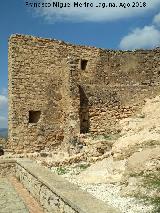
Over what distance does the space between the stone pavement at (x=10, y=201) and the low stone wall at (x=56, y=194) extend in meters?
0.33

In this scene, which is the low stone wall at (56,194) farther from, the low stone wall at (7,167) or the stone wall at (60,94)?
the stone wall at (60,94)

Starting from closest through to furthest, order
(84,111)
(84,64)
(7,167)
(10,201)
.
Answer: (10,201), (7,167), (84,111), (84,64)

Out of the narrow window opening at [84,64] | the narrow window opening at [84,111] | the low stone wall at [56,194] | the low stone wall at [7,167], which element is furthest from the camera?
the narrow window opening at [84,64]

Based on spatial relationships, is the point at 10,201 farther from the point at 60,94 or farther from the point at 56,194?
the point at 60,94

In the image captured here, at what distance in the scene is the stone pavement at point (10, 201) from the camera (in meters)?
7.77

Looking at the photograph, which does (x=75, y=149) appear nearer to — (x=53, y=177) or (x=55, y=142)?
(x=55, y=142)

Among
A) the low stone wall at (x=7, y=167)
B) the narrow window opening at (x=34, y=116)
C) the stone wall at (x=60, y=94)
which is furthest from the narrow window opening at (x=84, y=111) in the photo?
the low stone wall at (x=7, y=167)

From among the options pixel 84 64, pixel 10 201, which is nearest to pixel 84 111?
pixel 84 64

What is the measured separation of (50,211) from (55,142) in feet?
34.0

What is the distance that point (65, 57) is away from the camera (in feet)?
59.0

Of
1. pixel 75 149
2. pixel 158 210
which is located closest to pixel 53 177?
pixel 158 210

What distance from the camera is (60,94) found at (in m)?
17.6

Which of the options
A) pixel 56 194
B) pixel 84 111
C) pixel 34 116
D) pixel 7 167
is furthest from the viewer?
pixel 84 111

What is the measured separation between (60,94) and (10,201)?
951cm
